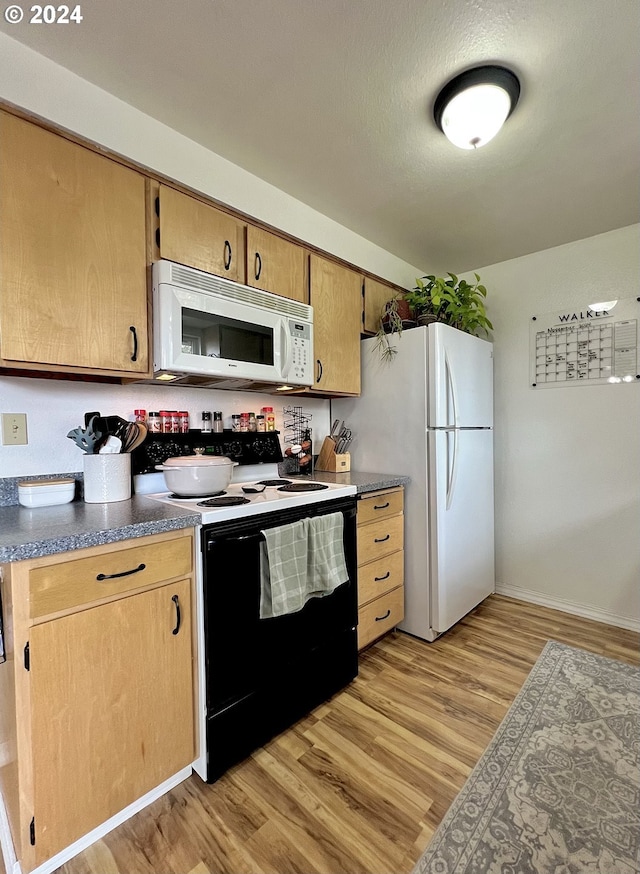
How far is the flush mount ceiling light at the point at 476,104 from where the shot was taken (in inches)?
54.9

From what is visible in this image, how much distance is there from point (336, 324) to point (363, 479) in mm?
926

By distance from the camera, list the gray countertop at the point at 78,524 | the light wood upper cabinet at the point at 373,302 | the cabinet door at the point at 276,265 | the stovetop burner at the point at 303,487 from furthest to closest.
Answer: the light wood upper cabinet at the point at 373,302, the cabinet door at the point at 276,265, the stovetop burner at the point at 303,487, the gray countertop at the point at 78,524

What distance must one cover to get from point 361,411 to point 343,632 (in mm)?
1287

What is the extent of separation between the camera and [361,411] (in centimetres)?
255

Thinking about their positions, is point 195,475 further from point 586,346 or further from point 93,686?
point 586,346

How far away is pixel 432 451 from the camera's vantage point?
2.20 metres

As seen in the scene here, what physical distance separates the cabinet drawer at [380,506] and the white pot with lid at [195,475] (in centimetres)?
73

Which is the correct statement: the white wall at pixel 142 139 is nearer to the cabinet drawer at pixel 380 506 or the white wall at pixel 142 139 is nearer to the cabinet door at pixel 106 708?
the cabinet drawer at pixel 380 506

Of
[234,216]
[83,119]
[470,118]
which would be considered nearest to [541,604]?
[470,118]

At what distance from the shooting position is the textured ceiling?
122 centimetres

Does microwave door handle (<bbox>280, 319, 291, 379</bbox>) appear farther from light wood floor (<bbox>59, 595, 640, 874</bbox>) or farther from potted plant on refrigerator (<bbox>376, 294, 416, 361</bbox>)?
light wood floor (<bbox>59, 595, 640, 874</bbox>)

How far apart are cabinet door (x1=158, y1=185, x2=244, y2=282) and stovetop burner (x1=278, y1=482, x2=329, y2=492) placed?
996mm

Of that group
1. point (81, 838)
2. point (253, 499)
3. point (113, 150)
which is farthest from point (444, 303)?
point (81, 838)

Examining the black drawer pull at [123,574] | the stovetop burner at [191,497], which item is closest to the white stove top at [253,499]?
the stovetop burner at [191,497]
